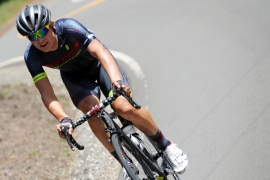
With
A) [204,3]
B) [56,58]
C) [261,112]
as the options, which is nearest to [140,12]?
[204,3]

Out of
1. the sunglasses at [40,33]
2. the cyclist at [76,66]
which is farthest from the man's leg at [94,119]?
the sunglasses at [40,33]

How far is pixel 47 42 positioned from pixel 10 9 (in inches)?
735

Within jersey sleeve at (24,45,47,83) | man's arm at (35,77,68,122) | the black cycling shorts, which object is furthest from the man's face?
the black cycling shorts

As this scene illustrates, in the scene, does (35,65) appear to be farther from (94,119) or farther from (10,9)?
(10,9)

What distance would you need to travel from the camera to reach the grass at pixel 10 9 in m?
21.9

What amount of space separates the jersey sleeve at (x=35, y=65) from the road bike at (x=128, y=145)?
0.93 m

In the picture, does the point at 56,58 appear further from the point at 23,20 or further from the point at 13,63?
the point at 13,63

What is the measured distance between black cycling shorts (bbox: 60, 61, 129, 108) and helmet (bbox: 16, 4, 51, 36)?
926mm

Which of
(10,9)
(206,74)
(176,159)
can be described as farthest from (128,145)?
(10,9)

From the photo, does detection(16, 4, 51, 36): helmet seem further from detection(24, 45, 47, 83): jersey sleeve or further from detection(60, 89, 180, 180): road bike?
detection(60, 89, 180, 180): road bike

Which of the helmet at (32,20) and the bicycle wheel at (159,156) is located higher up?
the helmet at (32,20)

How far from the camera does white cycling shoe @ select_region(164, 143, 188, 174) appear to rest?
224 inches

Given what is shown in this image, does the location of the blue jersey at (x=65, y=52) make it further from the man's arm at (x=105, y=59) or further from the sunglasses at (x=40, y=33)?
the sunglasses at (x=40, y=33)

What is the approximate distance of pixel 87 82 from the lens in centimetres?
575
